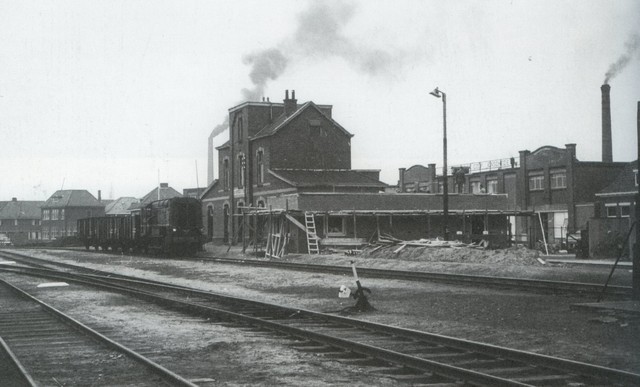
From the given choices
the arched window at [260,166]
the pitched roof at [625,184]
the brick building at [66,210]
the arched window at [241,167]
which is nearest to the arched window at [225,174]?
the arched window at [241,167]

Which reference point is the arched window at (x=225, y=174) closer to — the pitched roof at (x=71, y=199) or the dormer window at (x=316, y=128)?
the dormer window at (x=316, y=128)

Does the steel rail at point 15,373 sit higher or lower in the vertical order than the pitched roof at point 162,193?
lower

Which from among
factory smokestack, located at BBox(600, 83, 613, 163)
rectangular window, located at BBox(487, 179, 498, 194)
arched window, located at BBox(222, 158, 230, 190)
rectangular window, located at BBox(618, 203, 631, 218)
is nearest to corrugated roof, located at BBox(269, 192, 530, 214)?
rectangular window, located at BBox(618, 203, 631, 218)

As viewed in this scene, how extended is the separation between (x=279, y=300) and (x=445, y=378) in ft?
30.5

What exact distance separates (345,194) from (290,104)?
1484 centimetres

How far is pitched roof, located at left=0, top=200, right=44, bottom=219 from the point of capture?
121 metres

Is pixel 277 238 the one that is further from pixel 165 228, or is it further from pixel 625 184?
pixel 625 184

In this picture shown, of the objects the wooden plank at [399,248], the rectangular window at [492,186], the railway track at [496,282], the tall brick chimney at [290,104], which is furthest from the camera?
the rectangular window at [492,186]

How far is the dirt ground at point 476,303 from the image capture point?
989 cm

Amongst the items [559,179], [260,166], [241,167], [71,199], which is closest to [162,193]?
[71,199]

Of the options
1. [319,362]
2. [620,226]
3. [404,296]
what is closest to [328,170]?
[620,226]

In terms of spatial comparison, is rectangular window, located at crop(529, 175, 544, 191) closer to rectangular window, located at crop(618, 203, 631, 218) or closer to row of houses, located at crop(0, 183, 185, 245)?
rectangular window, located at crop(618, 203, 631, 218)

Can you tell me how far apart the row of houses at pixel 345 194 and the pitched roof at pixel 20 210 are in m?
76.5

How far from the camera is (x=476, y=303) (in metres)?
14.8
